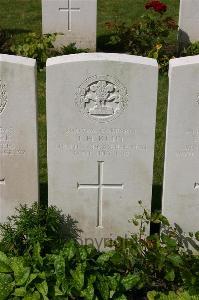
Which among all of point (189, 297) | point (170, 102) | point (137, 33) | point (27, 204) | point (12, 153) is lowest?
point (189, 297)

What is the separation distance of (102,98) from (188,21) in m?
5.63

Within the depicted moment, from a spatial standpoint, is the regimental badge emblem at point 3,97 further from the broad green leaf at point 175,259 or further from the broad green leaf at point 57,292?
the broad green leaf at point 175,259

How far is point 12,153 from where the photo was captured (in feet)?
17.7

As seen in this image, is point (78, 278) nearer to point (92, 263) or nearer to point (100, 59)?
point (92, 263)

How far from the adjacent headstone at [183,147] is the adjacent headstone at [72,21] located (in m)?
5.12

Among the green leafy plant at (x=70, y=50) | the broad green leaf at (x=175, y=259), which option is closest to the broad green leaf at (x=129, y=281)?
the broad green leaf at (x=175, y=259)

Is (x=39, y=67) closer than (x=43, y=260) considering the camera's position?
No

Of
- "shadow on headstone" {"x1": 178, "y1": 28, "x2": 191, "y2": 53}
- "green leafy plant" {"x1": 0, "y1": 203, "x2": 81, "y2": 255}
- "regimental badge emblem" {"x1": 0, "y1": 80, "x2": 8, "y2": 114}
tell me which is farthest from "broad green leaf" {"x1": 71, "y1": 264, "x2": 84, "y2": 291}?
"shadow on headstone" {"x1": 178, "y1": 28, "x2": 191, "y2": 53}

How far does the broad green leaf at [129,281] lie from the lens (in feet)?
16.3

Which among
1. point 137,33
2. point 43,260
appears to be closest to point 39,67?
point 137,33

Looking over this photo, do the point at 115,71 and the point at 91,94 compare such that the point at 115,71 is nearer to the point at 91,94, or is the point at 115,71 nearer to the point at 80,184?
the point at 91,94

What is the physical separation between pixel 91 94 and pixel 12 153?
2.84ft

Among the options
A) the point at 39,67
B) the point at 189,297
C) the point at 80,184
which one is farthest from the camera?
the point at 39,67

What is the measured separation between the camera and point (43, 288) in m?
4.74
